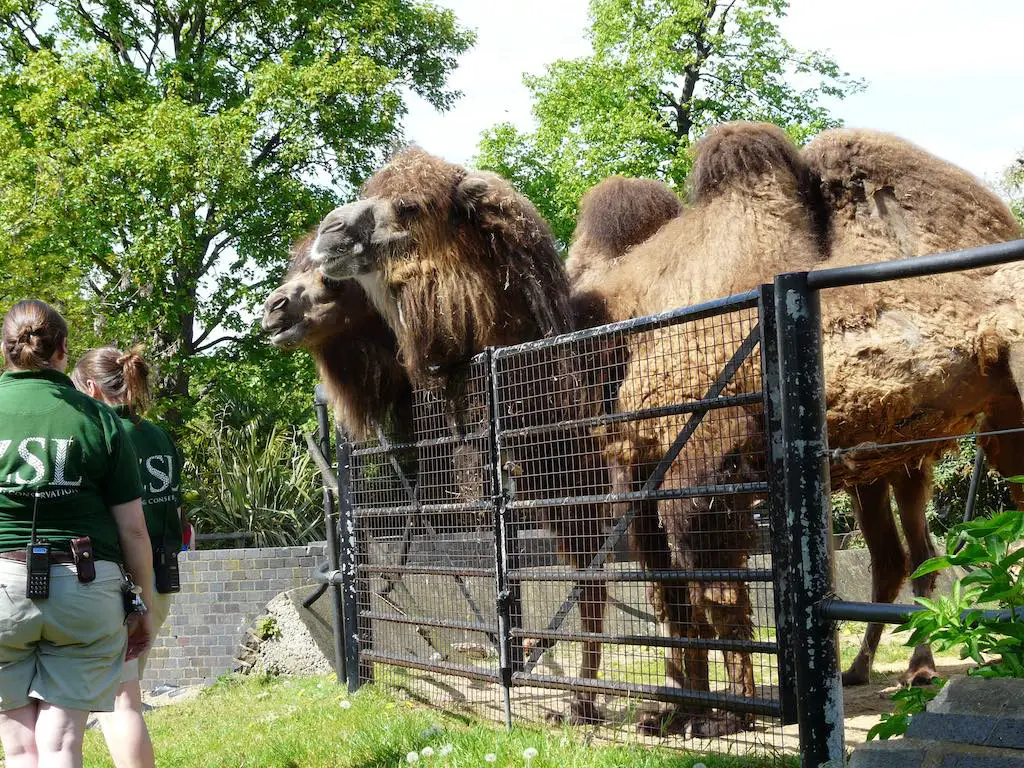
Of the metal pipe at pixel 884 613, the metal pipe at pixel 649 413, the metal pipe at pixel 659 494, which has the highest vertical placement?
the metal pipe at pixel 649 413

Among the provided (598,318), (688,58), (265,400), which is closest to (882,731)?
(598,318)

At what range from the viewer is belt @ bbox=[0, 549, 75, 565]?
11.8 feet

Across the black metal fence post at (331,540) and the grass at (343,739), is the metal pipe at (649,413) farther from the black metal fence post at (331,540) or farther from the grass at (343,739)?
the black metal fence post at (331,540)

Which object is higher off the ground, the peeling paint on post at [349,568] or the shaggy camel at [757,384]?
the shaggy camel at [757,384]

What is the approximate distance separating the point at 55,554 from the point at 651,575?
7.20ft

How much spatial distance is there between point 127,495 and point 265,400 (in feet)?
58.0

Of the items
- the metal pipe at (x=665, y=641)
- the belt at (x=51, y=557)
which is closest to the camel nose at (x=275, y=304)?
the metal pipe at (x=665, y=641)

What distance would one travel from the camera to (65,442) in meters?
3.70

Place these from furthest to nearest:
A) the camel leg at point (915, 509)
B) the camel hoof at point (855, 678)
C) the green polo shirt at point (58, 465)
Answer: the camel leg at point (915, 509), the camel hoof at point (855, 678), the green polo shirt at point (58, 465)

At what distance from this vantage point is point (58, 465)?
3664 mm

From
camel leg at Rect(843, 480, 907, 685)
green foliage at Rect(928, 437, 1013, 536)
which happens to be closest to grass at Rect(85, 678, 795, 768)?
camel leg at Rect(843, 480, 907, 685)

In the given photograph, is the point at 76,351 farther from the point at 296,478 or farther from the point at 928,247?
the point at 928,247

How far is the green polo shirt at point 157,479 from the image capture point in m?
4.92

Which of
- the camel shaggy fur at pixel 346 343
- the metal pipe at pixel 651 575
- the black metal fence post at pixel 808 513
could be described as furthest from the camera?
the camel shaggy fur at pixel 346 343
